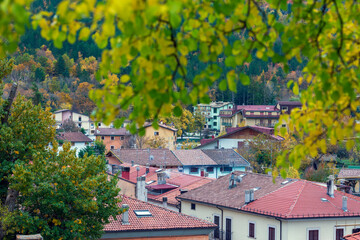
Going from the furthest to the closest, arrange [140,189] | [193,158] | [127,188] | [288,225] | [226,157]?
[226,157] → [193,158] → [127,188] → [140,189] → [288,225]

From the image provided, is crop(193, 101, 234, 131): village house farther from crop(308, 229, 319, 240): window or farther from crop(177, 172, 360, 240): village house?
crop(308, 229, 319, 240): window

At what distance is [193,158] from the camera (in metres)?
62.2

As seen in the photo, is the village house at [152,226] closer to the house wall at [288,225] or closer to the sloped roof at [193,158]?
the house wall at [288,225]

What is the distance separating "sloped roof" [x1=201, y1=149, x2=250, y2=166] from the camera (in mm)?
62625

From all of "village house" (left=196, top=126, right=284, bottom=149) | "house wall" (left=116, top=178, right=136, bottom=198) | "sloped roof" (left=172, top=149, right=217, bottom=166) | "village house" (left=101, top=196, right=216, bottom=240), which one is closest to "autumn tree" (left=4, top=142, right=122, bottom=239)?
"village house" (left=101, top=196, right=216, bottom=240)

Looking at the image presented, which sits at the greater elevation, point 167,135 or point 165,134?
point 165,134

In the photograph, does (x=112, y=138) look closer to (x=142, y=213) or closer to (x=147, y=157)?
(x=147, y=157)

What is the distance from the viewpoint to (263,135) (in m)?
68.2

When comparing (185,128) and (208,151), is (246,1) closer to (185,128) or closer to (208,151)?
(208,151)

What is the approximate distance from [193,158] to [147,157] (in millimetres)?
5698

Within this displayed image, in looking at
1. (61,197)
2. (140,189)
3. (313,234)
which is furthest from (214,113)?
(61,197)

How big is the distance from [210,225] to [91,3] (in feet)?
66.5

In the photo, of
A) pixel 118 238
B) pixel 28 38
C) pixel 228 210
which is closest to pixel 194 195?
pixel 228 210

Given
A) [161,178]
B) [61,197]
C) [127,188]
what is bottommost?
[127,188]
